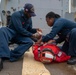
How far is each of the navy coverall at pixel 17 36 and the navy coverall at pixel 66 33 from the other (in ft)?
1.30

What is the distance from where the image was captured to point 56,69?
5531 mm

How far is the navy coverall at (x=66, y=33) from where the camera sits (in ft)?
19.3

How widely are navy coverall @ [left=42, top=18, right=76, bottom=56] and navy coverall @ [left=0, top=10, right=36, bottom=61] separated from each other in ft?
1.30

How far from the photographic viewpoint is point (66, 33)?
6184 mm

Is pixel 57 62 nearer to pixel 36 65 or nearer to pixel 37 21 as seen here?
pixel 36 65

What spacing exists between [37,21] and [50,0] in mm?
672

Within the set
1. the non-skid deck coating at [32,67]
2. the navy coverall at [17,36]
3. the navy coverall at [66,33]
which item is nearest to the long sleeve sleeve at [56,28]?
the navy coverall at [66,33]

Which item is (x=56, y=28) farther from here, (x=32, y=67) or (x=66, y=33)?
(x=32, y=67)

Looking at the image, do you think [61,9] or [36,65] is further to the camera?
[61,9]

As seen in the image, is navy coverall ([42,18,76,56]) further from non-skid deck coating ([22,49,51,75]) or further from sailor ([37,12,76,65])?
non-skid deck coating ([22,49,51,75])

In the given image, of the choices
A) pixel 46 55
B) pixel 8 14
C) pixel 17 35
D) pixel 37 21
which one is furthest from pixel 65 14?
pixel 46 55

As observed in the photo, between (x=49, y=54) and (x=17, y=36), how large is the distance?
0.99 metres

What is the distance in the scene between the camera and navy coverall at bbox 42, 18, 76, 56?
589 centimetres

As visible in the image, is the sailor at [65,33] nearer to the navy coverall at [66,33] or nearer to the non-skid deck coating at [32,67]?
the navy coverall at [66,33]
